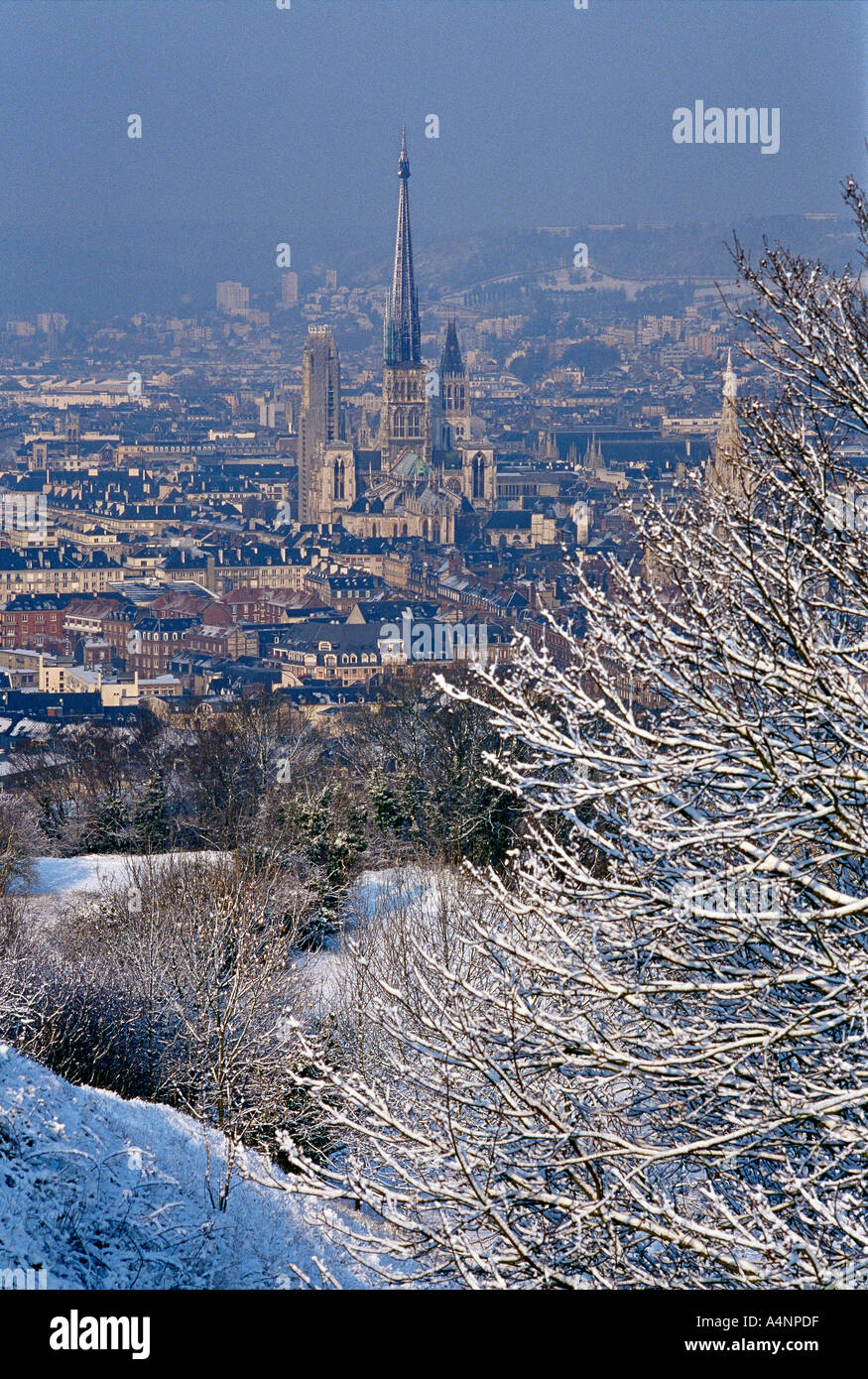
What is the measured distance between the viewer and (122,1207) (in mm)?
7121

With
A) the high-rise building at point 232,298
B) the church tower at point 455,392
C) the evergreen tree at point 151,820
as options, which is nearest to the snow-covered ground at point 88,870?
the evergreen tree at point 151,820

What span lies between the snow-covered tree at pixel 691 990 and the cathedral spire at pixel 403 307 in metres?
127

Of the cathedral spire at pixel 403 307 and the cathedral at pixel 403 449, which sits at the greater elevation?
the cathedral spire at pixel 403 307

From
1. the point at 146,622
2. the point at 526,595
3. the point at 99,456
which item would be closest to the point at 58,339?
the point at 99,456

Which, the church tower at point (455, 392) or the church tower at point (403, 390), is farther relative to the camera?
the church tower at point (455, 392)

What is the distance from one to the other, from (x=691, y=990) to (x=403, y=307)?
436ft

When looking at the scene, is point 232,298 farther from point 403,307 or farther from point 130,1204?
point 130,1204

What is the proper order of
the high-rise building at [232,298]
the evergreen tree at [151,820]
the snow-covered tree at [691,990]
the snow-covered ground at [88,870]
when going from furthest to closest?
the high-rise building at [232,298] < the evergreen tree at [151,820] < the snow-covered ground at [88,870] < the snow-covered tree at [691,990]

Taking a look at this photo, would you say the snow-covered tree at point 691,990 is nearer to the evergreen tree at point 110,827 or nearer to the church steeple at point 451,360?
the evergreen tree at point 110,827

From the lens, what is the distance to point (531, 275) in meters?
170

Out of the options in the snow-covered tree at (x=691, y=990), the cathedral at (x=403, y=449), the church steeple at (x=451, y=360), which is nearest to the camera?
the snow-covered tree at (x=691, y=990)

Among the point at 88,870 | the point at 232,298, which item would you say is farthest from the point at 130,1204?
the point at 232,298

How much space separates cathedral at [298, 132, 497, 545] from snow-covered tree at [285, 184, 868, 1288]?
98.3m

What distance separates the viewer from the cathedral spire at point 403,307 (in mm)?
128250
